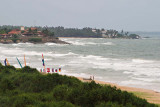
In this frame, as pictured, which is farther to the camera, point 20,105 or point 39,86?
point 39,86

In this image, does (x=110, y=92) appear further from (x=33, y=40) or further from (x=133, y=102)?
(x=33, y=40)

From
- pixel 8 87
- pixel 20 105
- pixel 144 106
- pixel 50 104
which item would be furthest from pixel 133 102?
pixel 8 87

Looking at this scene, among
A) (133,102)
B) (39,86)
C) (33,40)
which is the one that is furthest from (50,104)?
(33,40)

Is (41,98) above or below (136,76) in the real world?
above

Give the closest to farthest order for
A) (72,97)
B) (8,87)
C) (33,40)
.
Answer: (72,97), (8,87), (33,40)

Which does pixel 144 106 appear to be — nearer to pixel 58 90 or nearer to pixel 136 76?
pixel 58 90

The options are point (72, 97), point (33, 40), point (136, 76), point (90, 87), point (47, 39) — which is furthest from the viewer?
point (47, 39)

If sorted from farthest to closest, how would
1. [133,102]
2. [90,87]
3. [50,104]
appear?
[90,87]
[133,102]
[50,104]

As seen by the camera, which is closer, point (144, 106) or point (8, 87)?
point (144, 106)

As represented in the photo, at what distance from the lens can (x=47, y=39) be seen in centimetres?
13462

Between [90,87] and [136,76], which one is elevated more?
[90,87]

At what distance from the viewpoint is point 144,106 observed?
1106 cm

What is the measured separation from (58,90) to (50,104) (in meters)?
2.79

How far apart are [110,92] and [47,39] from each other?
12464 centimetres
